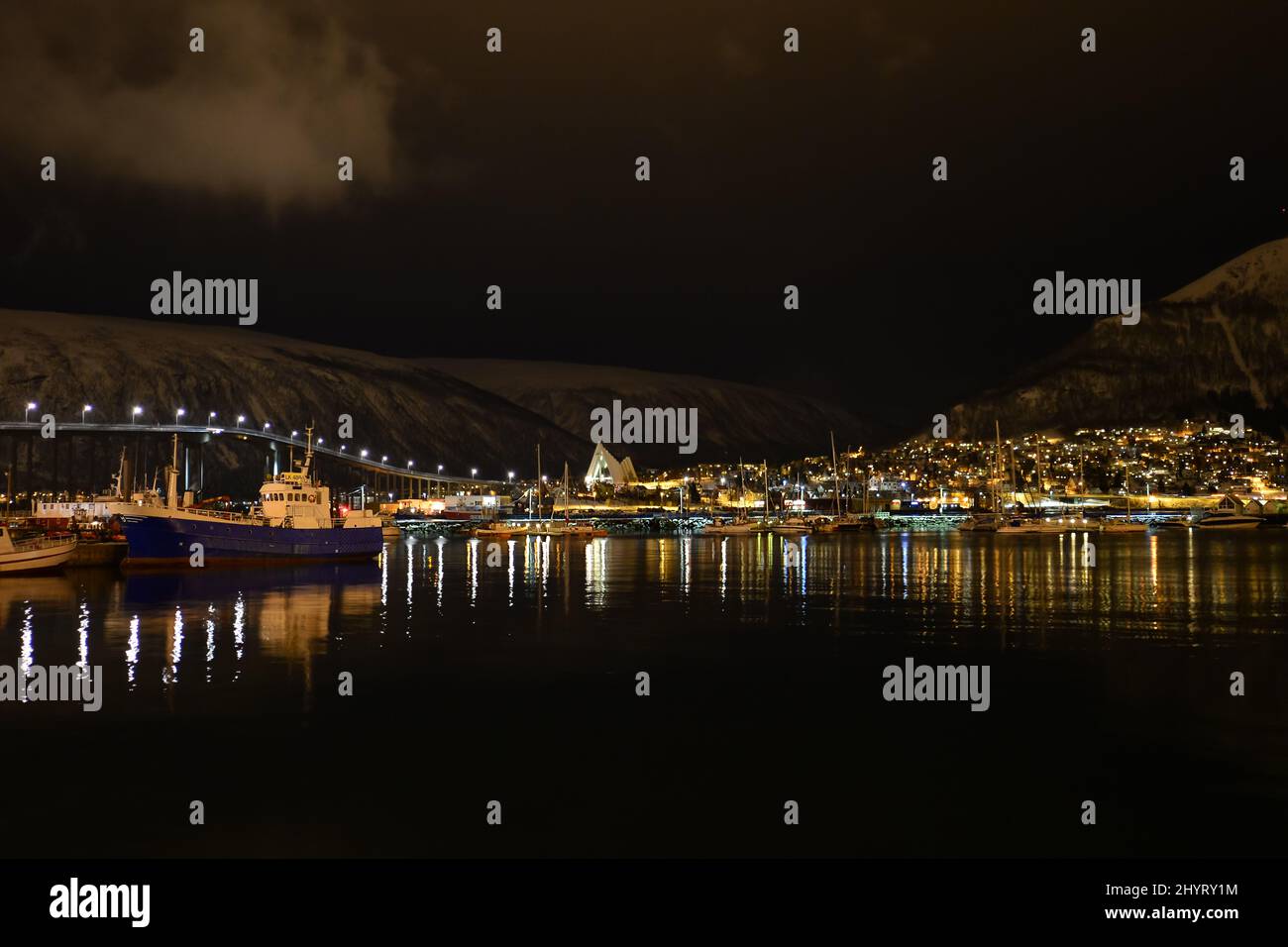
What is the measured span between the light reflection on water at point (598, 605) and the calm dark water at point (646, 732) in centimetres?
25

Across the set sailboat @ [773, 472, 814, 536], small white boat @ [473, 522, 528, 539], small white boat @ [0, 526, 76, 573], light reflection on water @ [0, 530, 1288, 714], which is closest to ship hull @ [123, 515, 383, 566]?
light reflection on water @ [0, 530, 1288, 714]

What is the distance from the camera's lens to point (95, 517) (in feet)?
343

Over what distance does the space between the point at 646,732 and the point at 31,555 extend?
42121 mm

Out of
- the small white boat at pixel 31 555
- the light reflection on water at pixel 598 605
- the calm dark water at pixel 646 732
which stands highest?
the small white boat at pixel 31 555

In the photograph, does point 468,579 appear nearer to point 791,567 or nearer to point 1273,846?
point 791,567

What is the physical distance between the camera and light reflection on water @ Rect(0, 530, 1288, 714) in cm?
2755

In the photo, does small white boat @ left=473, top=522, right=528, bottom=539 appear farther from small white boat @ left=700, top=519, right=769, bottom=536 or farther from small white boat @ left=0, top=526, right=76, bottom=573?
small white boat @ left=0, top=526, right=76, bottom=573

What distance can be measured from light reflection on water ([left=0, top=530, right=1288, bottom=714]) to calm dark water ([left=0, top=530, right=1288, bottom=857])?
0.25 metres

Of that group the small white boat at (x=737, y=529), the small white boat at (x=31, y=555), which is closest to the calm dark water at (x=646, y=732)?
the small white boat at (x=31, y=555)

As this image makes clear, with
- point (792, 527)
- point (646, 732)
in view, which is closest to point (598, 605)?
point (646, 732)

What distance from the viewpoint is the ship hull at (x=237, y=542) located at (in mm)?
57031

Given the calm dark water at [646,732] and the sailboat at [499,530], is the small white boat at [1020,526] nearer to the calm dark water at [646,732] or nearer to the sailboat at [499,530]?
the sailboat at [499,530]
